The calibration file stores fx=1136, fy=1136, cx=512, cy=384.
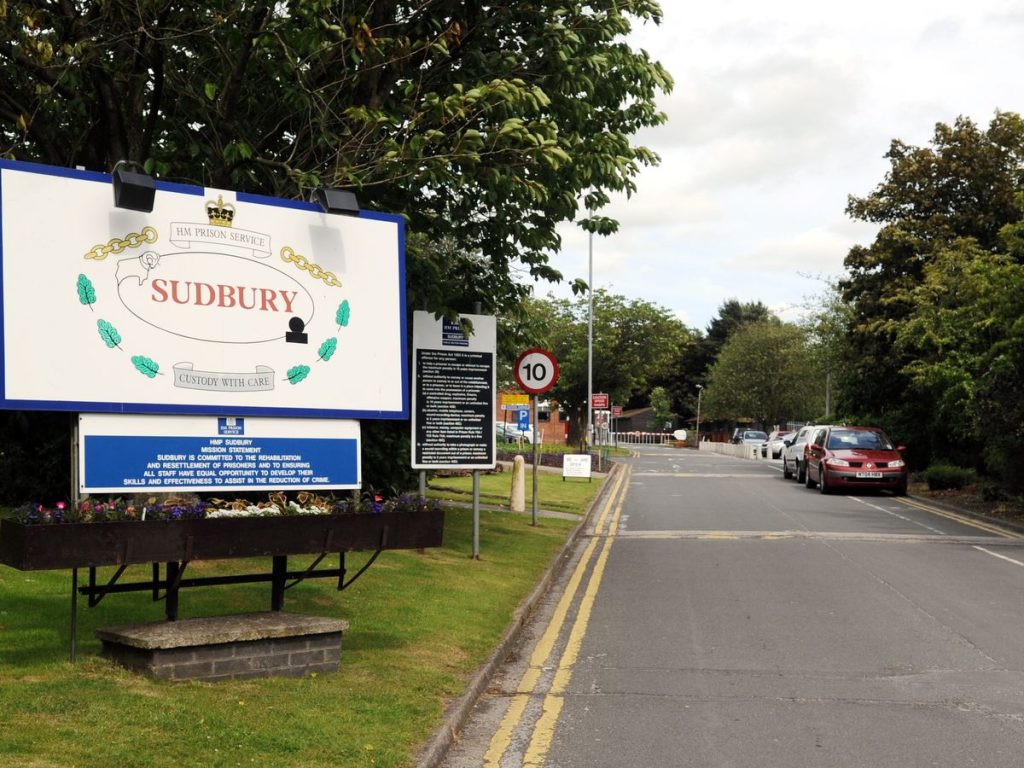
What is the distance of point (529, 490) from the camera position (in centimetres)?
2802

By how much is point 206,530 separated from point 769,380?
9669cm

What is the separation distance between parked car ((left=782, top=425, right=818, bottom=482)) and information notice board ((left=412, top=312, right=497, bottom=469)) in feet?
74.0

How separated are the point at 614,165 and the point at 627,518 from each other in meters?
10.7

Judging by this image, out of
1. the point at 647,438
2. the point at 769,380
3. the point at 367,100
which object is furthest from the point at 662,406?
the point at 367,100

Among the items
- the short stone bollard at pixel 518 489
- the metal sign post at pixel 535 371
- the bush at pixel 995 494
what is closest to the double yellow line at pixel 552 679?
the metal sign post at pixel 535 371

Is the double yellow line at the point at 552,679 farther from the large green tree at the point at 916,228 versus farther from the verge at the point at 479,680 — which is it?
the large green tree at the point at 916,228

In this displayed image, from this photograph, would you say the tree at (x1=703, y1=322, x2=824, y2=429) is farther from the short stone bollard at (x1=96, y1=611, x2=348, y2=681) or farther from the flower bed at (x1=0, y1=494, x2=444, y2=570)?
the short stone bollard at (x1=96, y1=611, x2=348, y2=681)

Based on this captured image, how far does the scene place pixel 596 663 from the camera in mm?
8758

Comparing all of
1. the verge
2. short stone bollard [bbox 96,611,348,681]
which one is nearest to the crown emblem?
short stone bollard [bbox 96,611,348,681]

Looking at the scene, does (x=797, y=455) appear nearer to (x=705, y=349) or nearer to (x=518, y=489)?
(x=518, y=489)

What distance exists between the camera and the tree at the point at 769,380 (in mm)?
100125

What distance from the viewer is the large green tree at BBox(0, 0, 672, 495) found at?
11.3 metres

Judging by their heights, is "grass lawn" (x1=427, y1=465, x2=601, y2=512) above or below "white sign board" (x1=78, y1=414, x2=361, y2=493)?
below

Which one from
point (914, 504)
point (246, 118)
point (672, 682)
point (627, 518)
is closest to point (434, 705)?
point (672, 682)
